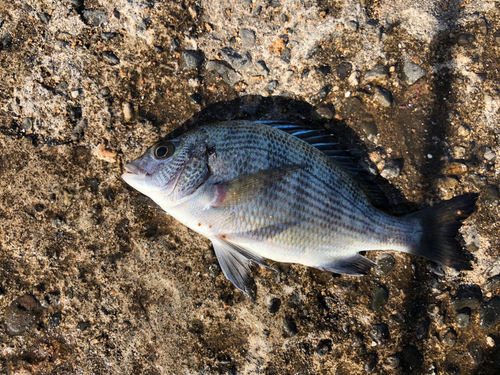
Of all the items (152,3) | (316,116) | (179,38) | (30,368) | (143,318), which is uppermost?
(152,3)

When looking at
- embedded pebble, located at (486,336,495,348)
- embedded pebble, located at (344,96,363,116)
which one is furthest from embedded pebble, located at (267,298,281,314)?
embedded pebble, located at (486,336,495,348)

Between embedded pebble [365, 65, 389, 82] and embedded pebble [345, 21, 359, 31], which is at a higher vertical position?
embedded pebble [345, 21, 359, 31]

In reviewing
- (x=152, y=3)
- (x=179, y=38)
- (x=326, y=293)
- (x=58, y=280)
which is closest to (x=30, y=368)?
(x=58, y=280)

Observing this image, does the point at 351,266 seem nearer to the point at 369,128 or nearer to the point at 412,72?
the point at 369,128

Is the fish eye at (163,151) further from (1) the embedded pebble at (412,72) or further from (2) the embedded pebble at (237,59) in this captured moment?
(1) the embedded pebble at (412,72)

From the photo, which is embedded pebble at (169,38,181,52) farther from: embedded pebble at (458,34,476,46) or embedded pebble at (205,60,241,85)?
embedded pebble at (458,34,476,46)

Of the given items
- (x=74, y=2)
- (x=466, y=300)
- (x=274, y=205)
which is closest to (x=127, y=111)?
(x=74, y=2)

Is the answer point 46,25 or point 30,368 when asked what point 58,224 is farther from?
point 46,25
